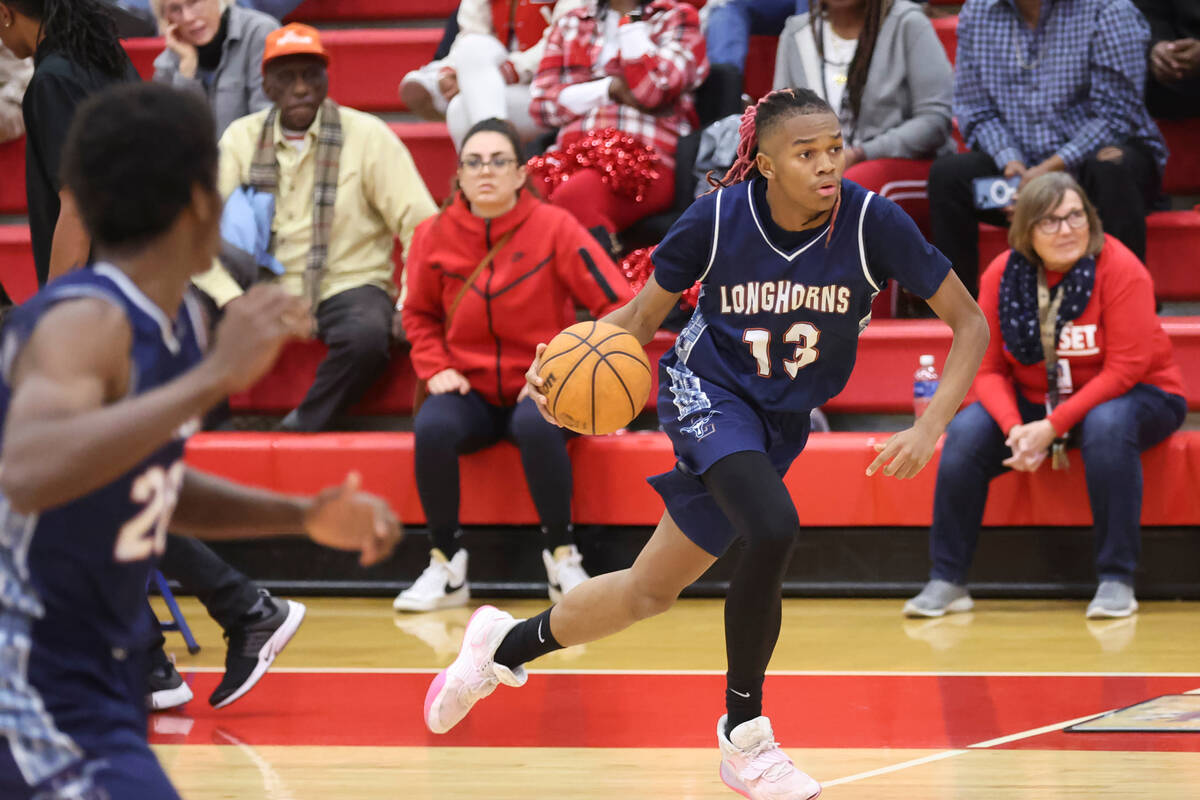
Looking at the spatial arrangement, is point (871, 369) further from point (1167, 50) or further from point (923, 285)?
point (923, 285)

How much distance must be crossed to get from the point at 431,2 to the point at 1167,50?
13.2 ft

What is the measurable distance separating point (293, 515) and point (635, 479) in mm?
3567

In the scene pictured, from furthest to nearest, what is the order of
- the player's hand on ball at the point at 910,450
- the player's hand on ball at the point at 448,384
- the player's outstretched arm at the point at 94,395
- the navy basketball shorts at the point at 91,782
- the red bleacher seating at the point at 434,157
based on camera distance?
1. the red bleacher seating at the point at 434,157
2. the player's hand on ball at the point at 448,384
3. the player's hand on ball at the point at 910,450
4. the navy basketball shorts at the point at 91,782
5. the player's outstretched arm at the point at 94,395

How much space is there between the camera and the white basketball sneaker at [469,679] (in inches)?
139

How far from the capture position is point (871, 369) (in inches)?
226

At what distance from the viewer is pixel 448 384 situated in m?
5.44

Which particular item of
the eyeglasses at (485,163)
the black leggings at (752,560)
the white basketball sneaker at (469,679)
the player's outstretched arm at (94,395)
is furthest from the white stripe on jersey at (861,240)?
the eyeglasses at (485,163)

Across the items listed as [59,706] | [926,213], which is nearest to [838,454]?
[926,213]

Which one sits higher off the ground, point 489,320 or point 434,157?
point 434,157

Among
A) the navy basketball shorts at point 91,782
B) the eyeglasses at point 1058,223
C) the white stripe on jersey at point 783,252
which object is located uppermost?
the white stripe on jersey at point 783,252

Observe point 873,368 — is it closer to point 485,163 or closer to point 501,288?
point 501,288

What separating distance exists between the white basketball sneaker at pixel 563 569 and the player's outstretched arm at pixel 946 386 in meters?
2.26

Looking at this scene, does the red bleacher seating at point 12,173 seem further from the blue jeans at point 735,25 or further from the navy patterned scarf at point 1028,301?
the navy patterned scarf at point 1028,301

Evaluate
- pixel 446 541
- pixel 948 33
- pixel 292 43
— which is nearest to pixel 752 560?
pixel 446 541
